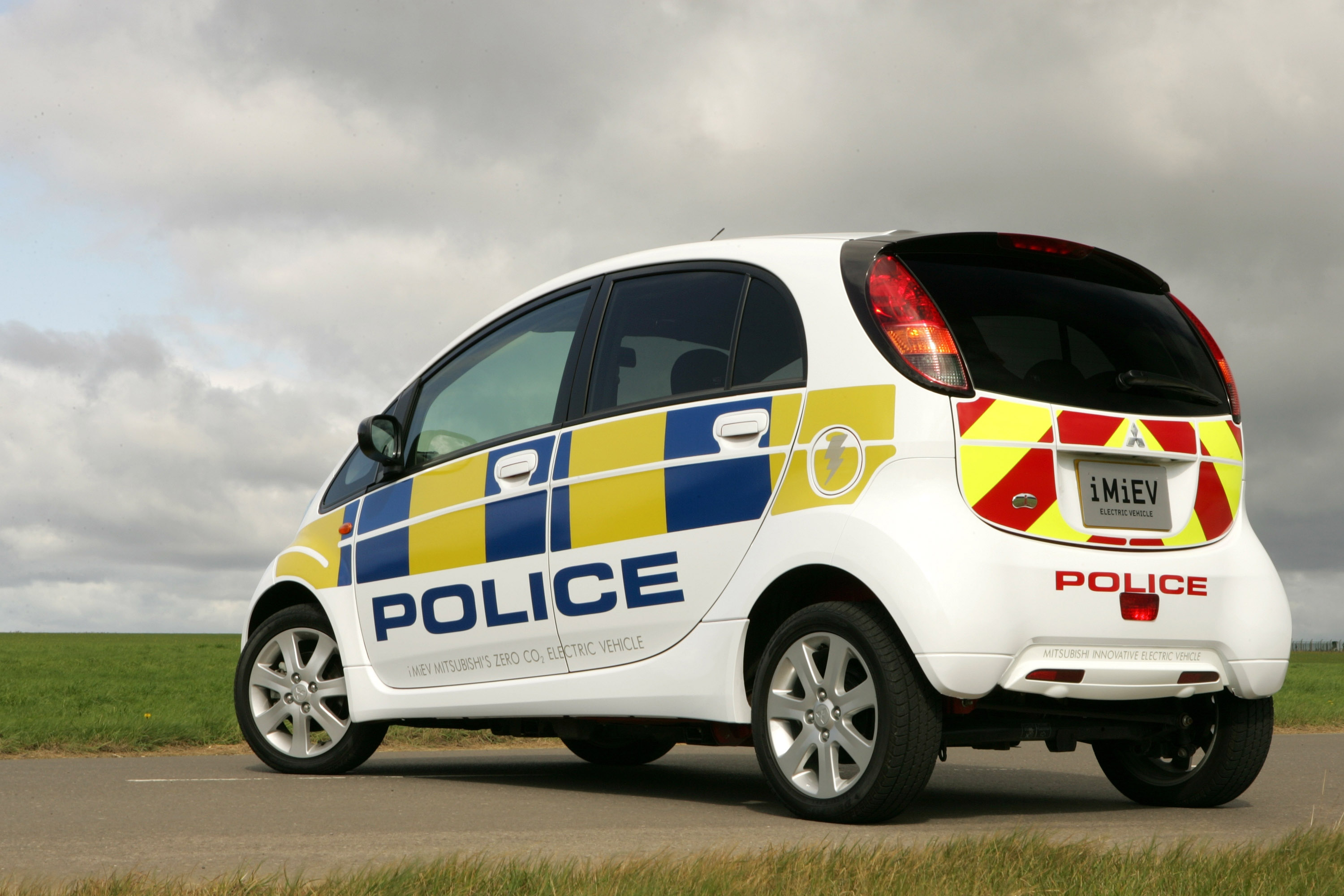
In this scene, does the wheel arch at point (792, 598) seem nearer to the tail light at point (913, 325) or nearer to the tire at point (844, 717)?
Answer: the tire at point (844, 717)

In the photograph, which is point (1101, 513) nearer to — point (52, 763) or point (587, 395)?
point (587, 395)

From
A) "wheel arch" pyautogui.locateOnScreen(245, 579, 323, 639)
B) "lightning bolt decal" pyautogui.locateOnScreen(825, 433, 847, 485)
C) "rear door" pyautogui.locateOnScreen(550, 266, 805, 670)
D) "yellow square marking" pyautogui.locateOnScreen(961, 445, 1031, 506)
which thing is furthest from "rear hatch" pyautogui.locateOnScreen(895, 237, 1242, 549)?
"wheel arch" pyautogui.locateOnScreen(245, 579, 323, 639)

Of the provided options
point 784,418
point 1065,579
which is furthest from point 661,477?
point 1065,579

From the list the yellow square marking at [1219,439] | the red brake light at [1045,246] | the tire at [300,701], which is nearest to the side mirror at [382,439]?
the tire at [300,701]

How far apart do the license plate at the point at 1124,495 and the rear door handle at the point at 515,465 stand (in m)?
2.20

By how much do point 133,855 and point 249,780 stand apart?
2545mm

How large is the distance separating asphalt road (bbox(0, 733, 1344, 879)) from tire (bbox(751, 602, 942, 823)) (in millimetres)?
115

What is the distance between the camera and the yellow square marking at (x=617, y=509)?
5328mm

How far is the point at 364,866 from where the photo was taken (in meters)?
3.48

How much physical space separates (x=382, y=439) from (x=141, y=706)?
6959 mm

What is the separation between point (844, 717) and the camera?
470 cm

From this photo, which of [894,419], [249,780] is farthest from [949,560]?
[249,780]

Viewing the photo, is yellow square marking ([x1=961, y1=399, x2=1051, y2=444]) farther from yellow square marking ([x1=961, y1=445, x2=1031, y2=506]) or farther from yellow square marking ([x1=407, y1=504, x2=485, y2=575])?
yellow square marking ([x1=407, y1=504, x2=485, y2=575])

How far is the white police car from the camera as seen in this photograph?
181 inches
